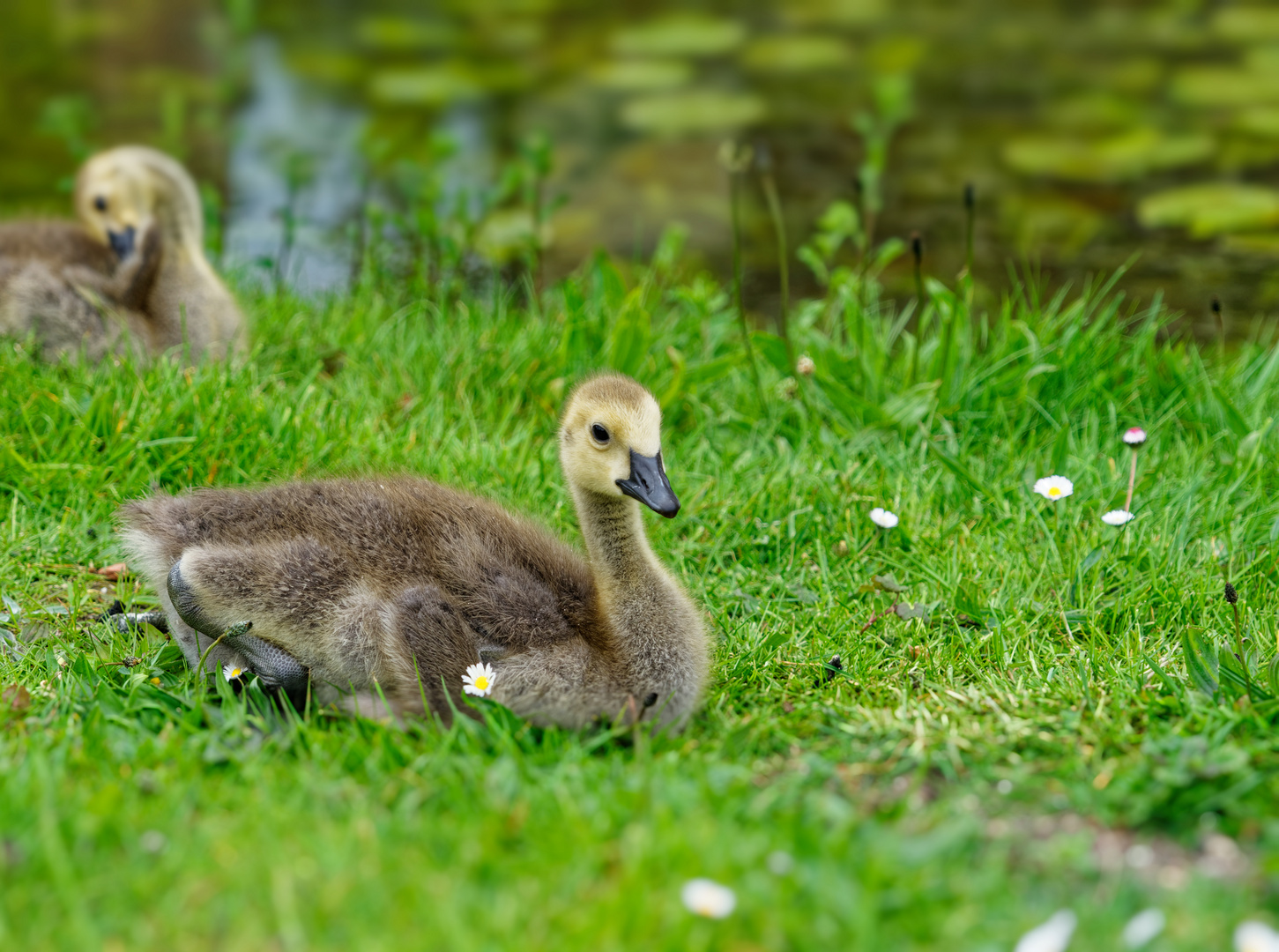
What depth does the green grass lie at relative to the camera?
2553mm

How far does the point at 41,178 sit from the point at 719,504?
7070 millimetres

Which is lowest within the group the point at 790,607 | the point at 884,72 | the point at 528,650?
the point at 790,607

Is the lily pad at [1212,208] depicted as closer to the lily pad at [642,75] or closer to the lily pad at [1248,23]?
the lily pad at [1248,23]

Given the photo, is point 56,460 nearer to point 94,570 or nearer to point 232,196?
point 94,570

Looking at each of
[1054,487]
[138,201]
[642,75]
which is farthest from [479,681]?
[642,75]

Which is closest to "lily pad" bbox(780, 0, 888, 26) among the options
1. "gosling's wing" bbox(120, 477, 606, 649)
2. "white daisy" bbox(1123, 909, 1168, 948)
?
"gosling's wing" bbox(120, 477, 606, 649)

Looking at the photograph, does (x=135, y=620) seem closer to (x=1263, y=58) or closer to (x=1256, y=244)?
(x=1256, y=244)

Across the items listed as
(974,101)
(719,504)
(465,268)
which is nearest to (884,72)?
(974,101)

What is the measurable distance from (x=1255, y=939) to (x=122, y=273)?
17.0ft

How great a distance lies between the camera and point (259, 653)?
3766 millimetres

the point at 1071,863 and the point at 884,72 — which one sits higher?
the point at 884,72

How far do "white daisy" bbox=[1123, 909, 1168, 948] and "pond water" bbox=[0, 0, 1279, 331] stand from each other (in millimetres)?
5598

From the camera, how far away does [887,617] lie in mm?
4262

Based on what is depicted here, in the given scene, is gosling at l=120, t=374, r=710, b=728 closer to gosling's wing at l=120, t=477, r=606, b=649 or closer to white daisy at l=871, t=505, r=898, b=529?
gosling's wing at l=120, t=477, r=606, b=649
